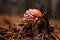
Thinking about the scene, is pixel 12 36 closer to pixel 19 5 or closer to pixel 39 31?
pixel 39 31

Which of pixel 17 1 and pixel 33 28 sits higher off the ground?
pixel 17 1

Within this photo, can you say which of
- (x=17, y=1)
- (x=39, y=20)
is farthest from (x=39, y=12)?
(x=17, y=1)

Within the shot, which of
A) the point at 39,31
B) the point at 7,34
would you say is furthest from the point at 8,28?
the point at 39,31

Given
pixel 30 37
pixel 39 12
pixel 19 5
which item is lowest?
pixel 30 37

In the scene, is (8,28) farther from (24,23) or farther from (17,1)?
(17,1)

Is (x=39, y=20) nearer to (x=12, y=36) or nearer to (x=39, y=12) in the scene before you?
→ (x=39, y=12)

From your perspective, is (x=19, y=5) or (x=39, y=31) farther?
(x=19, y=5)

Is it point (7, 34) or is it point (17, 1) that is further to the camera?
point (17, 1)

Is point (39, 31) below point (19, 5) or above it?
below
